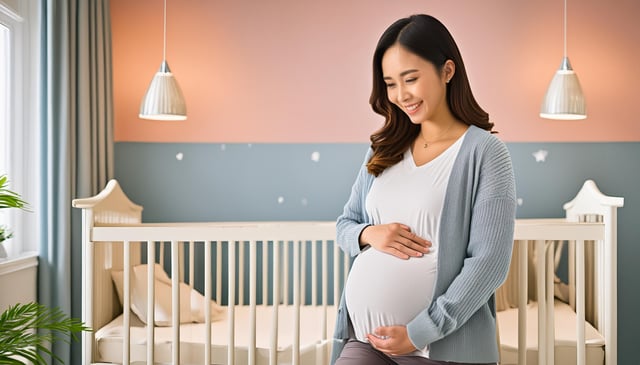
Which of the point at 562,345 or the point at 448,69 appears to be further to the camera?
the point at 562,345

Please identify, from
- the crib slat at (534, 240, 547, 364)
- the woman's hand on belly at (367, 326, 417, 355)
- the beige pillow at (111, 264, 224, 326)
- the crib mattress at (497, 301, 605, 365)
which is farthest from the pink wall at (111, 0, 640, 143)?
the woman's hand on belly at (367, 326, 417, 355)

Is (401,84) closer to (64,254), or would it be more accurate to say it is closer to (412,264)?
(412,264)

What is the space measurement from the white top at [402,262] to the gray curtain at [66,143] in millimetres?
1630

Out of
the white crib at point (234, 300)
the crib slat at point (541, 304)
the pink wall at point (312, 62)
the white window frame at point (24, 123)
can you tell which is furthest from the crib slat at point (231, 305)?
the pink wall at point (312, 62)

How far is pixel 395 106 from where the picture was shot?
1.42 meters

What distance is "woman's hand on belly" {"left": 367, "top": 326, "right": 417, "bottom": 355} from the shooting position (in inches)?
48.6

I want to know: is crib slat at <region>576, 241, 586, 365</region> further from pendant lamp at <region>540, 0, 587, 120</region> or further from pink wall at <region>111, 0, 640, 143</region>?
pink wall at <region>111, 0, 640, 143</region>

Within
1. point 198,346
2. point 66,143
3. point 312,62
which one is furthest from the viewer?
point 312,62

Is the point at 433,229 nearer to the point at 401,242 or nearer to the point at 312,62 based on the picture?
the point at 401,242

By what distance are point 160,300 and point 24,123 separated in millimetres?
943

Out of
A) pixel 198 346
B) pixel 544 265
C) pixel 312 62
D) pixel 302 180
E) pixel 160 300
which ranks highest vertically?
pixel 312 62

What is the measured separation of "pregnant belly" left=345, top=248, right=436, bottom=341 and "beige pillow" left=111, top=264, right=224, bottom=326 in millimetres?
1399

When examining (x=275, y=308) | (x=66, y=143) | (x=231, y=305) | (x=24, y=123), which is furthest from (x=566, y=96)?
(x=24, y=123)

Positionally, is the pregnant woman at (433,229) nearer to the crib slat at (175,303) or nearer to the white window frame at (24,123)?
the crib slat at (175,303)
